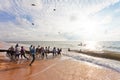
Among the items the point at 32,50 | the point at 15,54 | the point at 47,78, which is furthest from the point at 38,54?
the point at 47,78

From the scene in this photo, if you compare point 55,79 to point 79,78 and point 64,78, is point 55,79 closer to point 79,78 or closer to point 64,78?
point 64,78

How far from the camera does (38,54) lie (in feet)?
109

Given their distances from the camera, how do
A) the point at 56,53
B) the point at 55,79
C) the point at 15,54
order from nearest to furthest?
1. the point at 55,79
2. the point at 15,54
3. the point at 56,53

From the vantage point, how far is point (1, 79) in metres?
13.6

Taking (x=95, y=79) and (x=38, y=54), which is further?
(x=38, y=54)

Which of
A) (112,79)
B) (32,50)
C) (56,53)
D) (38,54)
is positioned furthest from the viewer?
(56,53)

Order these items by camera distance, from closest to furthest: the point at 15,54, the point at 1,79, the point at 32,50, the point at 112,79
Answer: the point at 1,79 < the point at 112,79 < the point at 32,50 < the point at 15,54

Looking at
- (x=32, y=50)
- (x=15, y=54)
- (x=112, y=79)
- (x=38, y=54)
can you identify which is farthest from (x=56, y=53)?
(x=112, y=79)

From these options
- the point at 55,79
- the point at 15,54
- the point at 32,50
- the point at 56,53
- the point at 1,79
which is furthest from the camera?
the point at 56,53

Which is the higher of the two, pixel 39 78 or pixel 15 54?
pixel 15 54

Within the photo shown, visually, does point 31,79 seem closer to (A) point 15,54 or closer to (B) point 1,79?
(B) point 1,79

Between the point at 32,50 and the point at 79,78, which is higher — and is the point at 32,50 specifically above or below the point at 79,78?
above

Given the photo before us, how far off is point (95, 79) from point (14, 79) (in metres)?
6.49

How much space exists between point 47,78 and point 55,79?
0.72 meters
